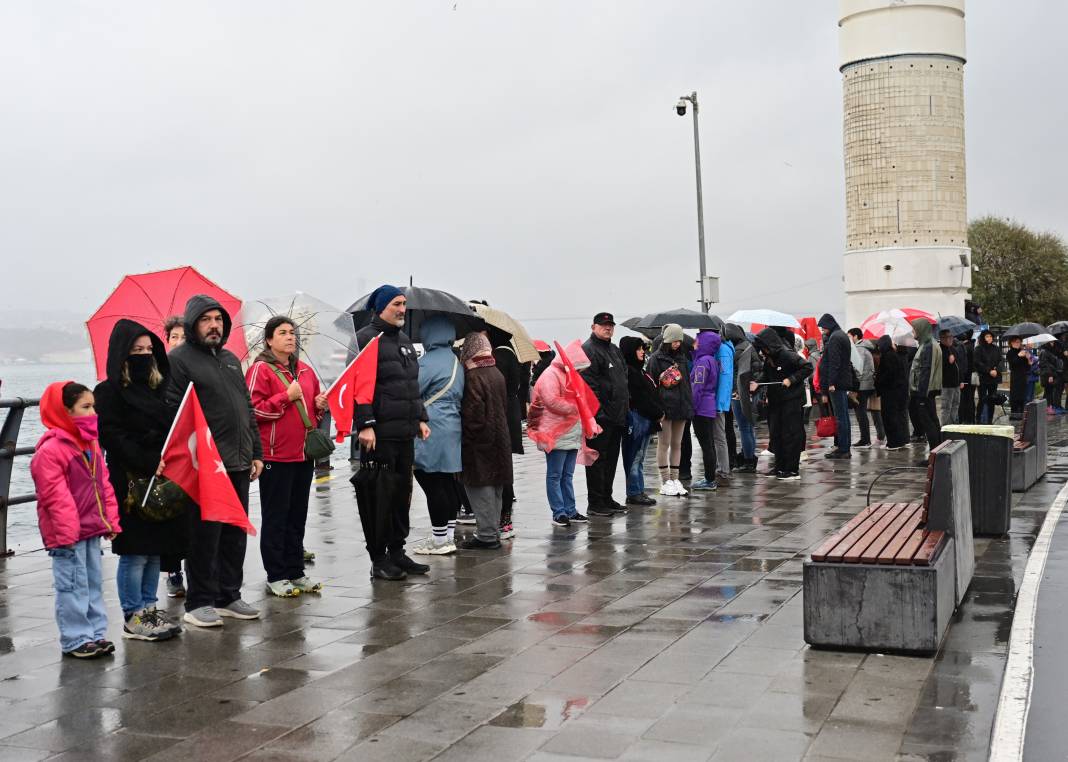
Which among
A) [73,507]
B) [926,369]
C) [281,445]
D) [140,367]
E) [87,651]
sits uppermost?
[140,367]

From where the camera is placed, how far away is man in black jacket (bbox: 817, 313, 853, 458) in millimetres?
18344

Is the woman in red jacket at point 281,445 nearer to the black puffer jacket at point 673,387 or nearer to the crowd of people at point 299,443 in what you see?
the crowd of people at point 299,443

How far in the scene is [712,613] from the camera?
791 centimetres

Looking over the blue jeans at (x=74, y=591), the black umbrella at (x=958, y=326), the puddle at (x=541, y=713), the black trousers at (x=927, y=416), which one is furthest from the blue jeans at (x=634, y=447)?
the black umbrella at (x=958, y=326)

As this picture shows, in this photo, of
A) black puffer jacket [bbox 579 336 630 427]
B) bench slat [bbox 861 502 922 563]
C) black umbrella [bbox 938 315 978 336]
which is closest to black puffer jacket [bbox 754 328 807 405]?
black puffer jacket [bbox 579 336 630 427]

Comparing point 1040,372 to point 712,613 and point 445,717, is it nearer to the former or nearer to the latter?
point 712,613

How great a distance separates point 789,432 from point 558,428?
15.4 ft

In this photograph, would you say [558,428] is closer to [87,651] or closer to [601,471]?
[601,471]

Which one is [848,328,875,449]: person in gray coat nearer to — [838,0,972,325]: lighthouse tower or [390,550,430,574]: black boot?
[390,550,430,574]: black boot

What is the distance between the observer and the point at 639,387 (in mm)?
13500

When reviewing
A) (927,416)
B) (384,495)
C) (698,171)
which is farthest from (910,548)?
(698,171)

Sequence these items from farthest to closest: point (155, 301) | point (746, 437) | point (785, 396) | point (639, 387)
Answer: point (746, 437) → point (785, 396) → point (639, 387) → point (155, 301)

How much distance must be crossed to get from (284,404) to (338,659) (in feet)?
7.70

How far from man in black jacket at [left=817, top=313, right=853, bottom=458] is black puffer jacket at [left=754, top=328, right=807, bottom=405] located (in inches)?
102
